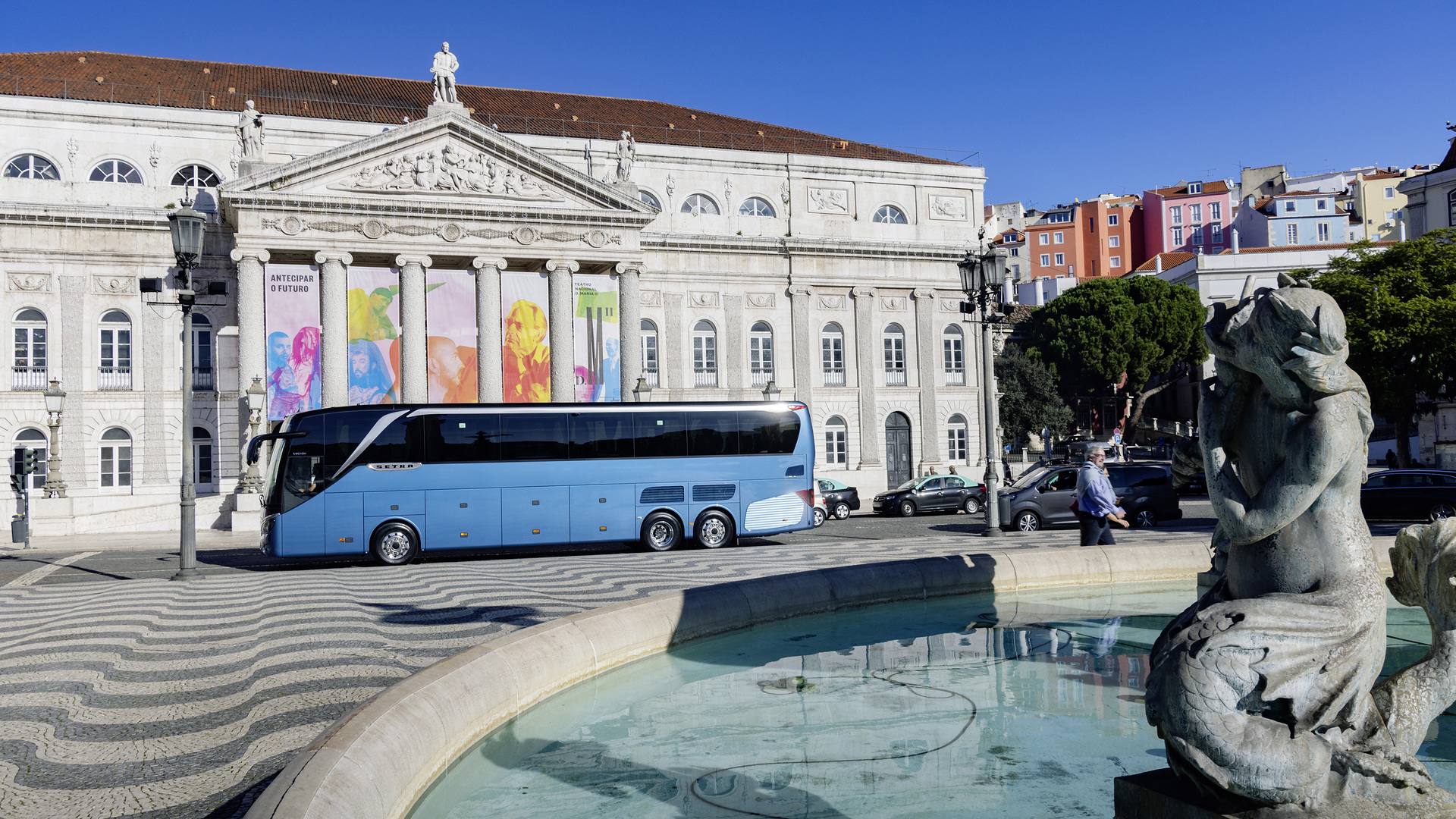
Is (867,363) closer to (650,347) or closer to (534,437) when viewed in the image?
(650,347)

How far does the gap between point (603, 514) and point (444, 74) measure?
22138mm

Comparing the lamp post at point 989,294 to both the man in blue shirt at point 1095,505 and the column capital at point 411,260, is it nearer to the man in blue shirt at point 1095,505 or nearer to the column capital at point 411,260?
the man in blue shirt at point 1095,505

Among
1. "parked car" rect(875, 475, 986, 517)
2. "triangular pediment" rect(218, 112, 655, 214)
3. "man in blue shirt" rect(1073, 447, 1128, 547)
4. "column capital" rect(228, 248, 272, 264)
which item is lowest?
"parked car" rect(875, 475, 986, 517)

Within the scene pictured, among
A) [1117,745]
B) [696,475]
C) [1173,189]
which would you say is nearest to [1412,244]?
[696,475]

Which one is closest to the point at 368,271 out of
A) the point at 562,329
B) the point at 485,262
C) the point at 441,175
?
the point at 485,262

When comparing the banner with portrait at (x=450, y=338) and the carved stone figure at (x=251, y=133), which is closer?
the carved stone figure at (x=251, y=133)

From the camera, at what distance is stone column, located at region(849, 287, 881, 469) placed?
40656 mm

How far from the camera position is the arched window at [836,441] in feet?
133

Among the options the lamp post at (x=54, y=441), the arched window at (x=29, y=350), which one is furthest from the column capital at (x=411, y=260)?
the arched window at (x=29, y=350)

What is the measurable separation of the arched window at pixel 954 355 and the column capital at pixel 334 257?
79.8 feet

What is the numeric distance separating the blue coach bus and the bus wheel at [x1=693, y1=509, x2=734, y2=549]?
3cm

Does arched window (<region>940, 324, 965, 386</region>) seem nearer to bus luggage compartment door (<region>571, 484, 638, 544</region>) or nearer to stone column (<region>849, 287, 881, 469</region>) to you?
stone column (<region>849, 287, 881, 469</region>)

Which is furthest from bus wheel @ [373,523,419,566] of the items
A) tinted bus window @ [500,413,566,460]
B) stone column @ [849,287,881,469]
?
stone column @ [849,287,881,469]

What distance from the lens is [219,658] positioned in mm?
7574
